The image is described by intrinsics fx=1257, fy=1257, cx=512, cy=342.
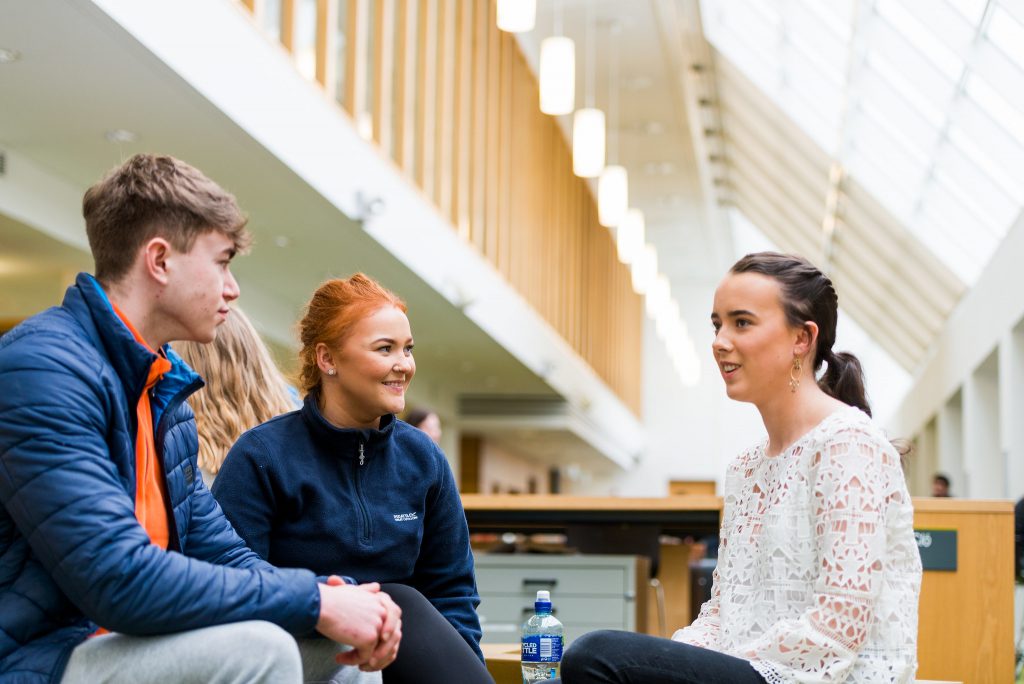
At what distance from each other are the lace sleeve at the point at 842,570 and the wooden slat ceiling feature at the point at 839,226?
1194cm

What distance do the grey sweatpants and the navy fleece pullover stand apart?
686mm

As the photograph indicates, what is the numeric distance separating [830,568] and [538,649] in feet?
3.86

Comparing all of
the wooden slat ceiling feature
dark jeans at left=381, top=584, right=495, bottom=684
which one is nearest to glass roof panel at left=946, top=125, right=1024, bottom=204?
the wooden slat ceiling feature

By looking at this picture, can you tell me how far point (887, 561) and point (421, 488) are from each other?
90 cm

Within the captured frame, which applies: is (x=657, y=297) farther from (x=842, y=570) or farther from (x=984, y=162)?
(x=842, y=570)

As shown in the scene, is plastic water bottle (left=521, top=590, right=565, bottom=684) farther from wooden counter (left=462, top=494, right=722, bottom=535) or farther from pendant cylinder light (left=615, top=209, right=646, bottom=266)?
pendant cylinder light (left=615, top=209, right=646, bottom=266)

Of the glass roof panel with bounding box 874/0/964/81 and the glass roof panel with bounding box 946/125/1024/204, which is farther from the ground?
the glass roof panel with bounding box 874/0/964/81

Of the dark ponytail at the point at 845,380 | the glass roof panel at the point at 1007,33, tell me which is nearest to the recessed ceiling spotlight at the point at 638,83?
the glass roof panel at the point at 1007,33

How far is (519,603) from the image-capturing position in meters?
4.96

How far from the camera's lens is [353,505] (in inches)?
94.2

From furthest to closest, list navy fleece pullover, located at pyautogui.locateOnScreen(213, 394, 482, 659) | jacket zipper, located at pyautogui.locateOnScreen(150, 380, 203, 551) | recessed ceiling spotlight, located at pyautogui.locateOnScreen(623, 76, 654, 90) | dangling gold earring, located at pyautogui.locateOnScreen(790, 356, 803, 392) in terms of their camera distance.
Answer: recessed ceiling spotlight, located at pyautogui.locateOnScreen(623, 76, 654, 90), navy fleece pullover, located at pyautogui.locateOnScreen(213, 394, 482, 659), dangling gold earring, located at pyautogui.locateOnScreen(790, 356, 803, 392), jacket zipper, located at pyautogui.locateOnScreen(150, 380, 203, 551)

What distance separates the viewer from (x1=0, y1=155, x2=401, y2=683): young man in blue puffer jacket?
1.58 metres

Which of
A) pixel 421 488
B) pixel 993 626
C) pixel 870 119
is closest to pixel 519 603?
pixel 993 626

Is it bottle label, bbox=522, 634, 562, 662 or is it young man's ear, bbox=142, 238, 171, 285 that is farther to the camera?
bottle label, bbox=522, 634, 562, 662
